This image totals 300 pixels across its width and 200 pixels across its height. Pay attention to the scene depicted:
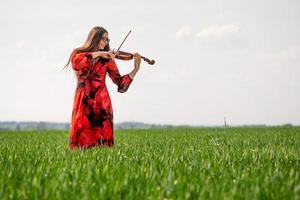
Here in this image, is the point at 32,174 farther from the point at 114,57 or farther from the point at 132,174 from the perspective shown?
the point at 114,57

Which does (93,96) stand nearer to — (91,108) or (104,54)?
(91,108)

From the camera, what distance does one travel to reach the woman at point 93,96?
7488mm

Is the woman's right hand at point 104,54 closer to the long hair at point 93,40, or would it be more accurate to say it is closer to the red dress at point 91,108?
the red dress at point 91,108

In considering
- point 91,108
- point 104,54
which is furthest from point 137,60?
point 91,108

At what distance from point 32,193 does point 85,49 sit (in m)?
4.51

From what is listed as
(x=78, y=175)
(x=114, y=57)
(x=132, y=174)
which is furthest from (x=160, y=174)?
(x=114, y=57)

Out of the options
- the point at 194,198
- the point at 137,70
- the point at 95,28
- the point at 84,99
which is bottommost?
the point at 194,198

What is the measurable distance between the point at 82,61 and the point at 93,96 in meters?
0.62

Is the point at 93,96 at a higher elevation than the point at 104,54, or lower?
lower

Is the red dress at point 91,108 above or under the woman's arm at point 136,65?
under

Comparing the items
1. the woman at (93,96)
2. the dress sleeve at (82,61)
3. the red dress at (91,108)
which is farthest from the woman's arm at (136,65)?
the dress sleeve at (82,61)

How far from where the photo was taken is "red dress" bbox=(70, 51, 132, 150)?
750cm

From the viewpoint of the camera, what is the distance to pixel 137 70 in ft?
25.2

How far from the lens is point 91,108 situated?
24.8 ft
